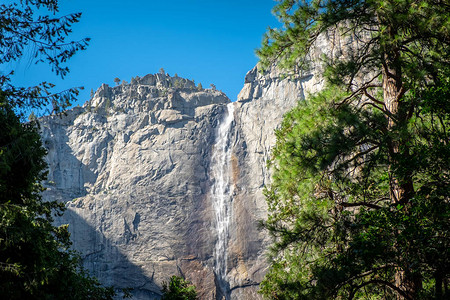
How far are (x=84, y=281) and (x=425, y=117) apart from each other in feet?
34.5

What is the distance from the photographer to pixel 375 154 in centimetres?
695

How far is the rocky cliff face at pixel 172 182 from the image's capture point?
44.5 meters

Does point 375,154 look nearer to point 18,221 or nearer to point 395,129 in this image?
point 395,129

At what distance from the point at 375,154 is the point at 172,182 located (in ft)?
144

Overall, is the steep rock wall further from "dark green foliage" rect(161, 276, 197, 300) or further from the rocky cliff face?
"dark green foliage" rect(161, 276, 197, 300)

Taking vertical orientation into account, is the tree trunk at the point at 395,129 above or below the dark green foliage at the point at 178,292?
above

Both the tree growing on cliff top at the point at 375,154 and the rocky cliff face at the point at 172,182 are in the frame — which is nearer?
the tree growing on cliff top at the point at 375,154

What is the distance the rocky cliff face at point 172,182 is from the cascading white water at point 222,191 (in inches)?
4.8

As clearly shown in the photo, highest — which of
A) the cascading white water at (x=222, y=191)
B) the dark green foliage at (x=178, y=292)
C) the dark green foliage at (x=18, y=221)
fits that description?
the cascading white water at (x=222, y=191)

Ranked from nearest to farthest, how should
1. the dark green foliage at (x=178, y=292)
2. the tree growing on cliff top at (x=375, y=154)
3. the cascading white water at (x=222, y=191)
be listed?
the tree growing on cliff top at (x=375, y=154) < the dark green foliage at (x=178, y=292) < the cascading white water at (x=222, y=191)

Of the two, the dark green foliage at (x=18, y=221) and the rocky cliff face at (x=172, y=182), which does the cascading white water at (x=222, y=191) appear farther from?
the dark green foliage at (x=18, y=221)

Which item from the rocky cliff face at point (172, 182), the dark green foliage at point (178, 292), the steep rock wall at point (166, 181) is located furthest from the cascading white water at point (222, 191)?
the dark green foliage at point (178, 292)

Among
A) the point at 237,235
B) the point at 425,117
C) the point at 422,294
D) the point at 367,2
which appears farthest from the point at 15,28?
the point at 237,235

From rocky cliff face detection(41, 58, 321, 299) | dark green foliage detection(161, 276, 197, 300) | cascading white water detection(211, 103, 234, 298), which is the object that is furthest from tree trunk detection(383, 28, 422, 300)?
cascading white water detection(211, 103, 234, 298)
